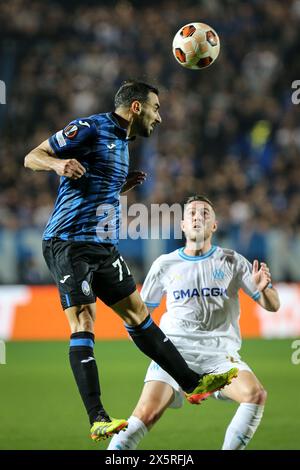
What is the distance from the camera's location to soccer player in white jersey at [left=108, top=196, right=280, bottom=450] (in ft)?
15.6

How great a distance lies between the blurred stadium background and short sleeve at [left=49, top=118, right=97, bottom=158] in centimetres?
473

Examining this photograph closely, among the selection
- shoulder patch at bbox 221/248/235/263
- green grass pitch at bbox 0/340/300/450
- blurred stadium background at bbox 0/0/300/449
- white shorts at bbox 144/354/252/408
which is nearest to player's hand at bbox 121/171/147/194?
shoulder patch at bbox 221/248/235/263

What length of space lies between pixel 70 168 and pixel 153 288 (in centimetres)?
116

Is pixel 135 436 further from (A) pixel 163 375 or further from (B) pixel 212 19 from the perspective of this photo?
(B) pixel 212 19

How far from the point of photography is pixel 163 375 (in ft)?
16.3

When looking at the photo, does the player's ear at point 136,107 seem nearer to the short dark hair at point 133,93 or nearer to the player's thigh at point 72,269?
the short dark hair at point 133,93

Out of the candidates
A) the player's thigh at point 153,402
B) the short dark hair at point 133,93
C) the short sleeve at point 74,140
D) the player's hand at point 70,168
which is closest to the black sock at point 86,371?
the player's thigh at point 153,402

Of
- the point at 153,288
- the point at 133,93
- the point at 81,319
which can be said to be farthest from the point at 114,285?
the point at 133,93

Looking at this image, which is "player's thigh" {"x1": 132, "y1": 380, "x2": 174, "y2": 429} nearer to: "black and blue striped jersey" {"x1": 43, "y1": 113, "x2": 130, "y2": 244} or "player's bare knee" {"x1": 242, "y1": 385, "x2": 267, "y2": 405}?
"player's bare knee" {"x1": 242, "y1": 385, "x2": 267, "y2": 405}

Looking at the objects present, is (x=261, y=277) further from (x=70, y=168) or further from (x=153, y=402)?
(x=70, y=168)

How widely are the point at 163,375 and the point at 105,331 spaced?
647cm

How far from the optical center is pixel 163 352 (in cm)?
487

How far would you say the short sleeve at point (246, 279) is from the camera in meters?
5.21

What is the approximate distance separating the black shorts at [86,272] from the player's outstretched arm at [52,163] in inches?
19.4
